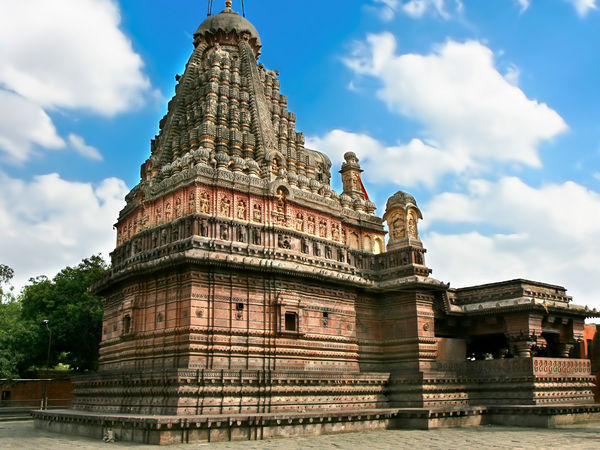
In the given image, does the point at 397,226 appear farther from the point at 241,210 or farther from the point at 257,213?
the point at 241,210

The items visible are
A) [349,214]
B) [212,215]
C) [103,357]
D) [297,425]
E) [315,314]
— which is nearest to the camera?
[297,425]

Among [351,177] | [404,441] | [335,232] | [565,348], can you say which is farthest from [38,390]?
[565,348]

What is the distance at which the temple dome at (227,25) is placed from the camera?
29.0m

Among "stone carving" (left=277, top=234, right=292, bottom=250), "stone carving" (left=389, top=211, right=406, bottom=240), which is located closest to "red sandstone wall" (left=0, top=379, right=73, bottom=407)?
"stone carving" (left=277, top=234, right=292, bottom=250)

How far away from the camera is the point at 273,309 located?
21594 mm

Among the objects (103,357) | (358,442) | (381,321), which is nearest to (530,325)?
(381,321)

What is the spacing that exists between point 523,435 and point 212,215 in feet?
42.5

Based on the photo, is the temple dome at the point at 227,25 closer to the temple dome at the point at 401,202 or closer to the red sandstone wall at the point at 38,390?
the temple dome at the point at 401,202

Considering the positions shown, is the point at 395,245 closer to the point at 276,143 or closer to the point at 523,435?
the point at 276,143

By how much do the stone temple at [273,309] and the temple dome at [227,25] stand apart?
12 centimetres

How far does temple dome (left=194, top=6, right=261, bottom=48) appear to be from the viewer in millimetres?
29016

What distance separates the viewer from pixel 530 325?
24.4 metres

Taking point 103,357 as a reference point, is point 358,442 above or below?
below

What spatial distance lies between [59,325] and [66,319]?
2.41 feet
